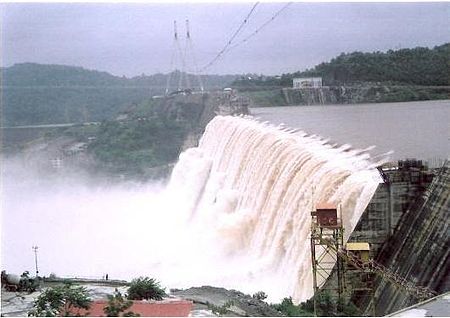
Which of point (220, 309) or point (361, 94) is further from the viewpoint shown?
point (361, 94)

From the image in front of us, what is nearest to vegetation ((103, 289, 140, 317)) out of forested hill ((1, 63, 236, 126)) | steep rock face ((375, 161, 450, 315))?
steep rock face ((375, 161, 450, 315))

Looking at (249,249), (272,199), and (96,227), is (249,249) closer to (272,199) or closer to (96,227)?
(272,199)

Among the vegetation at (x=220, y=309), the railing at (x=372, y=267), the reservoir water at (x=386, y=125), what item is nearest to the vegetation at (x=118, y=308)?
the vegetation at (x=220, y=309)

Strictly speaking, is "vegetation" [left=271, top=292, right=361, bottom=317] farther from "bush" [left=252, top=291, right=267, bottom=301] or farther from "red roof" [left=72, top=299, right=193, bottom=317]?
"red roof" [left=72, top=299, right=193, bottom=317]

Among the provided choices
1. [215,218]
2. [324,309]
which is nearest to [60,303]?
[324,309]

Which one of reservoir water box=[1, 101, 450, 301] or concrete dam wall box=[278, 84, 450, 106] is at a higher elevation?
concrete dam wall box=[278, 84, 450, 106]

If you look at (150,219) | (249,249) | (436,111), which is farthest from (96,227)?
(436,111)

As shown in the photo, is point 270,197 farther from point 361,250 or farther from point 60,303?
point 60,303
